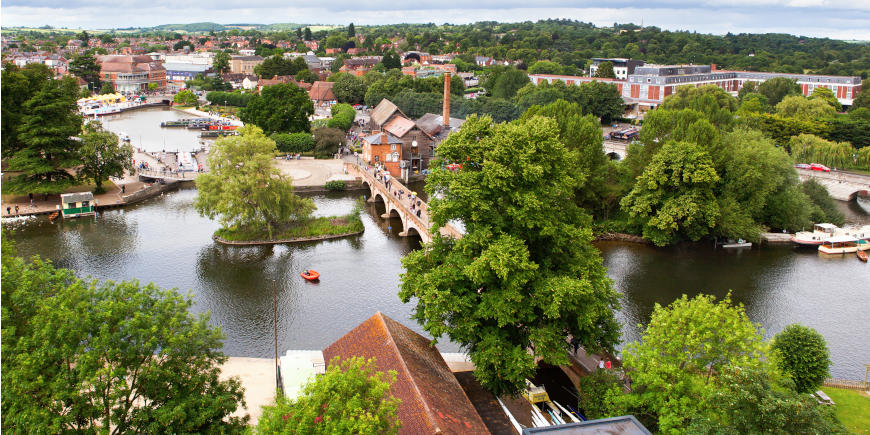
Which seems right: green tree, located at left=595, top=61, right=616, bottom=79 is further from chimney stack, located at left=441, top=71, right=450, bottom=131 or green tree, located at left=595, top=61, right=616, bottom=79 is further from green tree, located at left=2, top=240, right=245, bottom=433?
green tree, located at left=2, top=240, right=245, bottom=433

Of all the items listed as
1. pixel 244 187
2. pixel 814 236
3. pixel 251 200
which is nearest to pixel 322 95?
pixel 251 200

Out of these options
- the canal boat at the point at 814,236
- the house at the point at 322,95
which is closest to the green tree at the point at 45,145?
the canal boat at the point at 814,236

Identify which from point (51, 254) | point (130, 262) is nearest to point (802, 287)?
point (130, 262)

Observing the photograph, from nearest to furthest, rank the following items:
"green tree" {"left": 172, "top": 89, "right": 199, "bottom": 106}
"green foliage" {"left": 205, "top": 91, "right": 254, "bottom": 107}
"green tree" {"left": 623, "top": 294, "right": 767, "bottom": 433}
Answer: "green tree" {"left": 623, "top": 294, "right": 767, "bottom": 433}
"green foliage" {"left": 205, "top": 91, "right": 254, "bottom": 107}
"green tree" {"left": 172, "top": 89, "right": 199, "bottom": 106}

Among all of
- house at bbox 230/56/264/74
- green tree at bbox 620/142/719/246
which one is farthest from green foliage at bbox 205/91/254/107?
green tree at bbox 620/142/719/246

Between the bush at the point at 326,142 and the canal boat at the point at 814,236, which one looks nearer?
the canal boat at the point at 814,236

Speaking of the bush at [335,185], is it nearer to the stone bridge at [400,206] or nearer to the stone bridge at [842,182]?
the stone bridge at [400,206]
